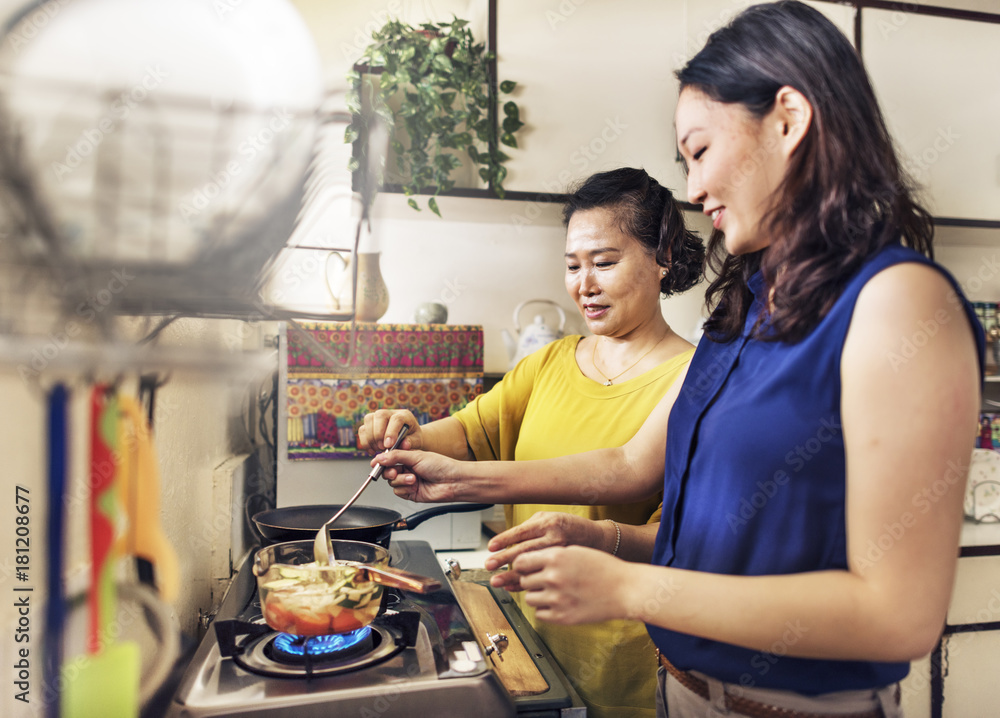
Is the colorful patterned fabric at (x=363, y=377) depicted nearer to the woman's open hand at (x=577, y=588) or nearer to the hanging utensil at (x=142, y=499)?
the hanging utensil at (x=142, y=499)

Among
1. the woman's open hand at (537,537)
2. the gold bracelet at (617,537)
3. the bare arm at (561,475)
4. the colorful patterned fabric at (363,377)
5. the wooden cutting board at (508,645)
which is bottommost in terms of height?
the wooden cutting board at (508,645)

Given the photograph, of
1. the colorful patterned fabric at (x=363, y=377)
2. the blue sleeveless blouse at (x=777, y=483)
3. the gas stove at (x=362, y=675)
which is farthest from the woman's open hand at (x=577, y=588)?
the colorful patterned fabric at (x=363, y=377)

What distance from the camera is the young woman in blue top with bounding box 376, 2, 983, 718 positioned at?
553mm

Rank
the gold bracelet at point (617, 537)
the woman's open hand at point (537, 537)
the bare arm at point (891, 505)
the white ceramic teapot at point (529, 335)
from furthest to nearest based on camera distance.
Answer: the white ceramic teapot at point (529, 335), the gold bracelet at point (617, 537), the woman's open hand at point (537, 537), the bare arm at point (891, 505)

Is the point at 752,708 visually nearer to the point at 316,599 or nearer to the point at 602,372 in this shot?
the point at 316,599

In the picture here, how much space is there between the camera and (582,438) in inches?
49.7

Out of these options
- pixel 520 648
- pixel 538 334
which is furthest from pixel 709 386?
pixel 538 334

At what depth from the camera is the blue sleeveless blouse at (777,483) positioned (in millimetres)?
631

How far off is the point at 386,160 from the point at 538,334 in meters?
0.68

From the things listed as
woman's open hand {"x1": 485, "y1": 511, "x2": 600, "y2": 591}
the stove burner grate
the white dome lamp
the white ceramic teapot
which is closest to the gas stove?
the stove burner grate

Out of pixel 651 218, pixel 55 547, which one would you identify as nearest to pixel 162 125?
pixel 55 547

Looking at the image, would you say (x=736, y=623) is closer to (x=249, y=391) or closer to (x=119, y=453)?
(x=119, y=453)

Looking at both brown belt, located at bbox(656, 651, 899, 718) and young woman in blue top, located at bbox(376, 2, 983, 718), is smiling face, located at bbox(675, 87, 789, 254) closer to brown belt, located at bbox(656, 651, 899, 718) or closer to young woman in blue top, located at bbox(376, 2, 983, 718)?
young woman in blue top, located at bbox(376, 2, 983, 718)

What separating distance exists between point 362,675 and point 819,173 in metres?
0.76
